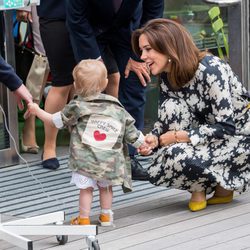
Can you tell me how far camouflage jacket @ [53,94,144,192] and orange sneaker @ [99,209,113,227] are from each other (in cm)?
23

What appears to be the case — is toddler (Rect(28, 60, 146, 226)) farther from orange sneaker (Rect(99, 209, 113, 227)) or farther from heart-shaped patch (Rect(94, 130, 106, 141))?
orange sneaker (Rect(99, 209, 113, 227))

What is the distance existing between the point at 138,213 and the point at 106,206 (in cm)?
31

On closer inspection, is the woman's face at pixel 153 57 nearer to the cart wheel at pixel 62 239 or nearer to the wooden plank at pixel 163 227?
the wooden plank at pixel 163 227

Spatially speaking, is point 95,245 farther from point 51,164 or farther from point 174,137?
point 51,164

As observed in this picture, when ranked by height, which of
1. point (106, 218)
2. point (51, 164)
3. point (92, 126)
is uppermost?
point (92, 126)

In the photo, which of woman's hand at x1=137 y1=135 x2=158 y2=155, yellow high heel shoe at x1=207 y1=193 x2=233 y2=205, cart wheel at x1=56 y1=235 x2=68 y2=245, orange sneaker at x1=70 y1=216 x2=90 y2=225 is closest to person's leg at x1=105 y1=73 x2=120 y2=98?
woman's hand at x1=137 y1=135 x2=158 y2=155

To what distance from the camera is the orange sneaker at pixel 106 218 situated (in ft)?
17.1

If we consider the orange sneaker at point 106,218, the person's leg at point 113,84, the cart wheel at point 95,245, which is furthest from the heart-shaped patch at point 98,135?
the person's leg at point 113,84

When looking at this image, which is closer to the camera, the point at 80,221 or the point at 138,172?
the point at 80,221

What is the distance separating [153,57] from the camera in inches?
210

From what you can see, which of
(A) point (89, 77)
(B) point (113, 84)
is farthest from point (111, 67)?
(A) point (89, 77)

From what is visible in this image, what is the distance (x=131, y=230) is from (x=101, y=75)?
2.65ft

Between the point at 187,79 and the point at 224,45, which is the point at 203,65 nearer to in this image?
the point at 187,79

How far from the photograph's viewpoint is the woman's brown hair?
5285 millimetres
